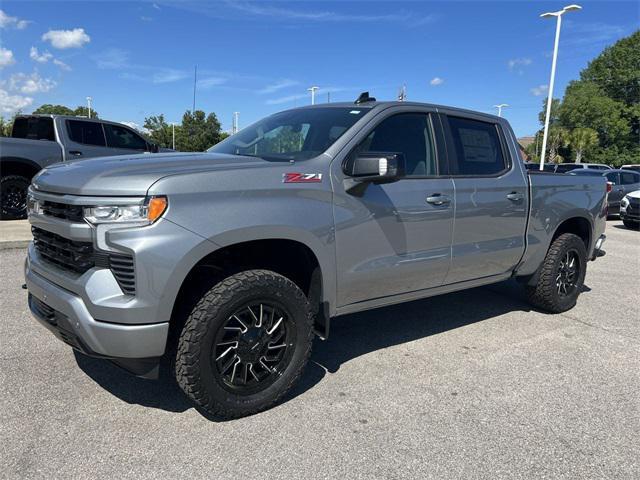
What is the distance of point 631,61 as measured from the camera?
5753cm

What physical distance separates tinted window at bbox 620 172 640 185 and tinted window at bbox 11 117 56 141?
53.4 feet

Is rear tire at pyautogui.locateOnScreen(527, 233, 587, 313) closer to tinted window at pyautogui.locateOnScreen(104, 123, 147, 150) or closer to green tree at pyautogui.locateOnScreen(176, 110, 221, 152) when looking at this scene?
tinted window at pyautogui.locateOnScreen(104, 123, 147, 150)

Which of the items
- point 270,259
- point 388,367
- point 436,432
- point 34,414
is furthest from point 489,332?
point 34,414

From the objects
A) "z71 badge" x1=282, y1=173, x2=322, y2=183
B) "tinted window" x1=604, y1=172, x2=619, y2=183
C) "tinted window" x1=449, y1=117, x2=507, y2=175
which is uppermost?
"tinted window" x1=449, y1=117, x2=507, y2=175

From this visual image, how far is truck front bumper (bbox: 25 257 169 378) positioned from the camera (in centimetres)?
255

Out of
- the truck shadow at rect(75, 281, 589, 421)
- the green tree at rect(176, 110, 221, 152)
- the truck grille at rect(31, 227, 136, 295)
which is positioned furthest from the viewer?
the green tree at rect(176, 110, 221, 152)

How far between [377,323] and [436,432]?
192 centimetres

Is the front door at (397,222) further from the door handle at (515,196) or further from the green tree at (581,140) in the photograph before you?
the green tree at (581,140)

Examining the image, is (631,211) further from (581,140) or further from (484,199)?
(581,140)

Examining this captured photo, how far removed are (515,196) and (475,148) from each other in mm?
576

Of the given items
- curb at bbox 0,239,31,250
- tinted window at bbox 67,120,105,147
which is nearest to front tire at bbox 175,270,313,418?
curb at bbox 0,239,31,250

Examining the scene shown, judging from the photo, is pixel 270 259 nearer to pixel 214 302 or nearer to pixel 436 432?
pixel 214 302

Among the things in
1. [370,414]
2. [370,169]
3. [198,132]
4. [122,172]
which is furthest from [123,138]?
[198,132]

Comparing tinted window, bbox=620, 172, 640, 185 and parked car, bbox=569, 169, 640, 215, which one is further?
tinted window, bbox=620, 172, 640, 185
